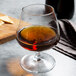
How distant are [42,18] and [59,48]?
187 millimetres

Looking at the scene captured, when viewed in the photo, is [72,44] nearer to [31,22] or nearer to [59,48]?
[59,48]

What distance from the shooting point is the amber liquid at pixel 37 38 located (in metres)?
0.49

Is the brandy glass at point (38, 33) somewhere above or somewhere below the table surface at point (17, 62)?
above

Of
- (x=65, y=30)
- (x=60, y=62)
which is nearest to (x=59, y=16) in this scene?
(x=65, y=30)

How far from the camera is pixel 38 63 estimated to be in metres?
0.56

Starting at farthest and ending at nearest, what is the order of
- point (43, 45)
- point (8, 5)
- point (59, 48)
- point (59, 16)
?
point (8, 5) → point (59, 16) → point (59, 48) → point (43, 45)

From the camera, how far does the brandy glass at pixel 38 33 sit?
1.61ft

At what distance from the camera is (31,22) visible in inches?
20.4

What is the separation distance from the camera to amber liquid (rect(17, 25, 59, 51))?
0.49 meters

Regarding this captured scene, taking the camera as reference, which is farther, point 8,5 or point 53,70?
point 8,5

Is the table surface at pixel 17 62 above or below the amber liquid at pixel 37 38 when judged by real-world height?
below

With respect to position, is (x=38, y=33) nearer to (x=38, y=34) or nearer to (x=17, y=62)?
(x=38, y=34)

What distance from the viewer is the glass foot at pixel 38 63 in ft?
1.75

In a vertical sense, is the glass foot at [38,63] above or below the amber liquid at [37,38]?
below
